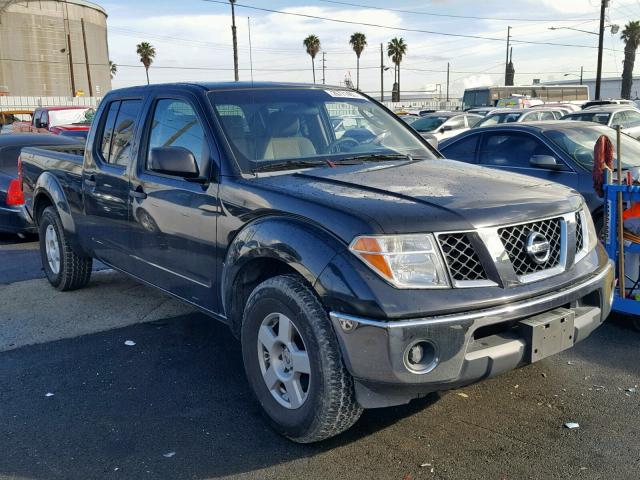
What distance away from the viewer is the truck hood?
2967mm

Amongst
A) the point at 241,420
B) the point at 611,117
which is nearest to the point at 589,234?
the point at 241,420

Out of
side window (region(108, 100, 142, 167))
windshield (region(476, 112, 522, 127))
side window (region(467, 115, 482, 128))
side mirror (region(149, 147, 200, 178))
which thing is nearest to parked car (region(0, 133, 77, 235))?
side window (region(108, 100, 142, 167))

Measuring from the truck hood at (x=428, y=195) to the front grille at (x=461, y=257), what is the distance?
2.0 inches

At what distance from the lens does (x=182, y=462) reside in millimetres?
3197

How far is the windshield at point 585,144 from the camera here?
22.1ft

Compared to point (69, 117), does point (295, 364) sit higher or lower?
lower

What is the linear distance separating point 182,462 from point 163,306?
2812 mm

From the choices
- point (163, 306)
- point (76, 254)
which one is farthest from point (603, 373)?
point (76, 254)

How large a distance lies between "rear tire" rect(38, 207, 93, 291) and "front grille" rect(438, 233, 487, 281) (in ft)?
13.7

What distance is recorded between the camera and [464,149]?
8039 mm

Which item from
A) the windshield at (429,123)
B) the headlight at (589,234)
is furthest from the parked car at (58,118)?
the headlight at (589,234)

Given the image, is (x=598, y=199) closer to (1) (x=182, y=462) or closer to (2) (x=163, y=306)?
(2) (x=163, y=306)

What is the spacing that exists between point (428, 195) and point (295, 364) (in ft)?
3.58

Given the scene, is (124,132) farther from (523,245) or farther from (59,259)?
(523,245)
